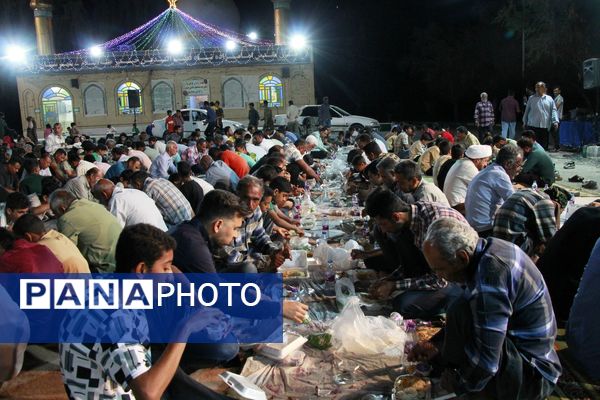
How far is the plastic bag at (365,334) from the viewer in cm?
417

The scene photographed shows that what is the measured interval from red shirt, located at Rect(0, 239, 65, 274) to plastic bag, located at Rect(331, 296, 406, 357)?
7.11 feet

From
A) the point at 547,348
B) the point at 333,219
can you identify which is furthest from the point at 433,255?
the point at 333,219

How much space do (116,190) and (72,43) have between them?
3336cm

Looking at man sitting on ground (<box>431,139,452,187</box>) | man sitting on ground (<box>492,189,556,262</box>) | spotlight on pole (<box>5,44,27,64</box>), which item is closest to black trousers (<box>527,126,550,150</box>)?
man sitting on ground (<box>431,139,452,187</box>)

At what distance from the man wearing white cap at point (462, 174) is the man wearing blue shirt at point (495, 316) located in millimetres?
4582

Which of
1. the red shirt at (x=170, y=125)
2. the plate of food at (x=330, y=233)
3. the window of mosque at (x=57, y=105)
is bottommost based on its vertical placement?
the plate of food at (x=330, y=233)

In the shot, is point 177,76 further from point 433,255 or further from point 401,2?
point 433,255

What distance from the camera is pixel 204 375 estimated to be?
4066 mm

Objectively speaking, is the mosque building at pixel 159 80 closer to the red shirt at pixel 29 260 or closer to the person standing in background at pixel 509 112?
the person standing in background at pixel 509 112

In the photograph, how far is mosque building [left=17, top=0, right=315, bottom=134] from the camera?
97.2ft

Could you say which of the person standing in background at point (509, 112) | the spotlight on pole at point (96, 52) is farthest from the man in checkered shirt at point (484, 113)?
the spotlight on pole at point (96, 52)

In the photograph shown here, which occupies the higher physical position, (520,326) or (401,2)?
(401,2)

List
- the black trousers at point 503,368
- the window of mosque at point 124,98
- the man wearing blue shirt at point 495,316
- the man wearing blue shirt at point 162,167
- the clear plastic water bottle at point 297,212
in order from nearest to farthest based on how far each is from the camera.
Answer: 1. the man wearing blue shirt at point 495,316
2. the black trousers at point 503,368
3. the clear plastic water bottle at point 297,212
4. the man wearing blue shirt at point 162,167
5. the window of mosque at point 124,98

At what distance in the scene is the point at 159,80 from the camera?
99.0ft
